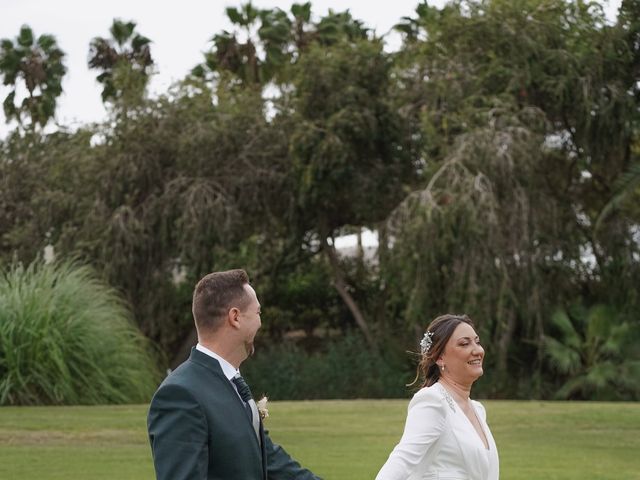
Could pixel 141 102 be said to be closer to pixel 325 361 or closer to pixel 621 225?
pixel 325 361

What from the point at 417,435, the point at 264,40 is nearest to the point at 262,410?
the point at 417,435

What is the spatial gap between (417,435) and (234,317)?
1.37m

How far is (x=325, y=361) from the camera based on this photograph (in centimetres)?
3014

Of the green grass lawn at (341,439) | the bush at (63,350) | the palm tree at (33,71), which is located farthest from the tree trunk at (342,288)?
the palm tree at (33,71)

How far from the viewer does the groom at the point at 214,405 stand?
13.9 feet

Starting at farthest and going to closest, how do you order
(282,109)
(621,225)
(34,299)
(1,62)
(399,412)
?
1. (1,62)
2. (282,109)
3. (621,225)
4. (34,299)
5. (399,412)

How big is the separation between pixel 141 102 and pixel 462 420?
2652cm

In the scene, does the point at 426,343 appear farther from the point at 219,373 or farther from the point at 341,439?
the point at 341,439

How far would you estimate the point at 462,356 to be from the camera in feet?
18.9

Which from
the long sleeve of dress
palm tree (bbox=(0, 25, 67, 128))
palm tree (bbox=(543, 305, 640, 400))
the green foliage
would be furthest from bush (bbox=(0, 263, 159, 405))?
palm tree (bbox=(0, 25, 67, 128))

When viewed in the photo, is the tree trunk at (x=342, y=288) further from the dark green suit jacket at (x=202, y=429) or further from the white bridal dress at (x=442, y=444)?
the dark green suit jacket at (x=202, y=429)

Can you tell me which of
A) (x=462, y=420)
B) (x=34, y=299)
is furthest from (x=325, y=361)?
(x=462, y=420)

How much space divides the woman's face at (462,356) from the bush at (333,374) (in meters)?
23.4

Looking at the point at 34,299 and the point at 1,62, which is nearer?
the point at 34,299
